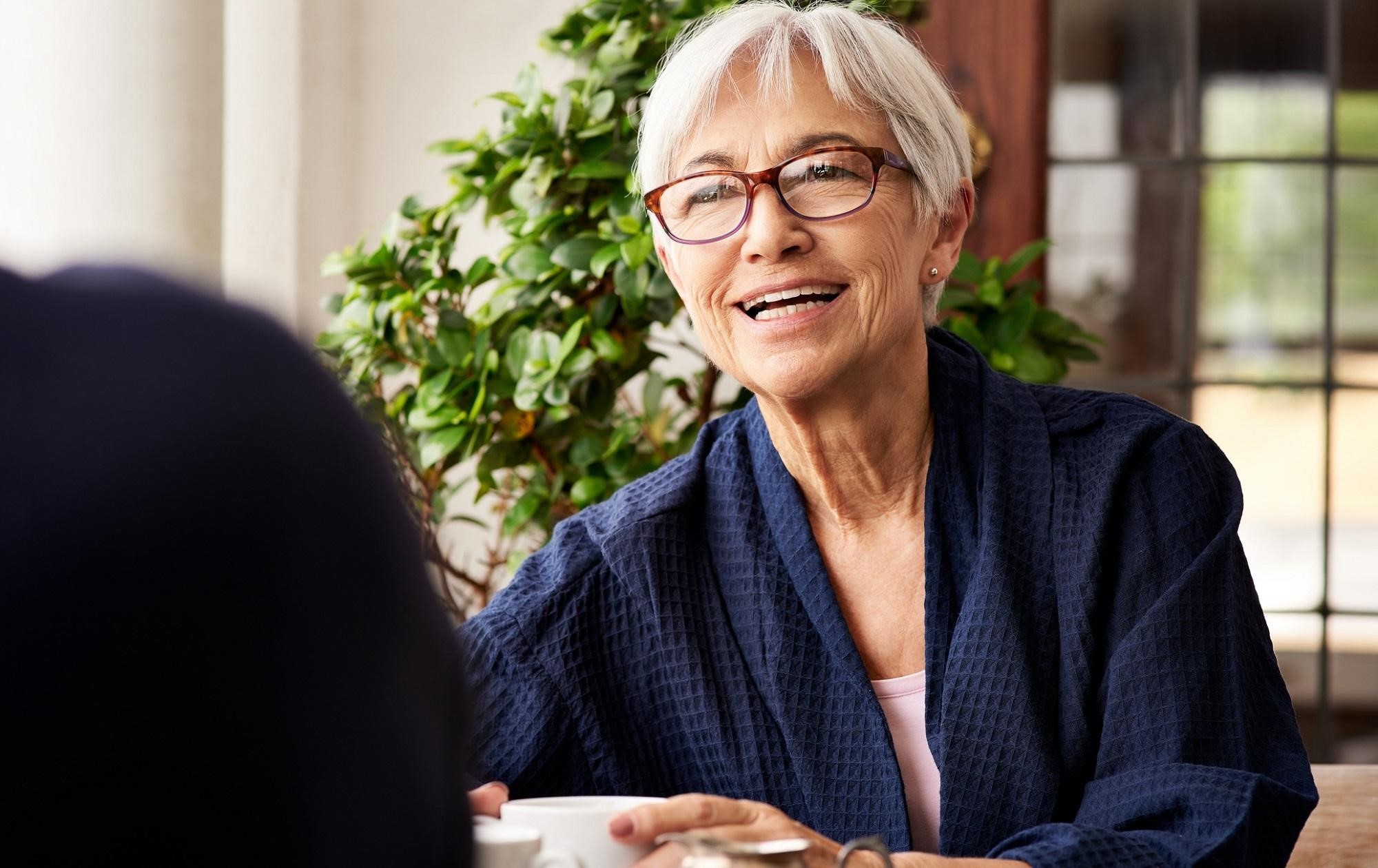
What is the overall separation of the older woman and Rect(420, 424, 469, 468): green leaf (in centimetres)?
61

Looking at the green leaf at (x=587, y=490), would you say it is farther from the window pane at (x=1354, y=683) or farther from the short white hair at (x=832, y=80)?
the window pane at (x=1354, y=683)

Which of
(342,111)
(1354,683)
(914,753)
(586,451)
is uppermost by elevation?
(342,111)

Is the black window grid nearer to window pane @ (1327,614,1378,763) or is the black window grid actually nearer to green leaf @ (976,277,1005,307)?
window pane @ (1327,614,1378,763)

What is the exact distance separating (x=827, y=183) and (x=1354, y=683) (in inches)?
81.0

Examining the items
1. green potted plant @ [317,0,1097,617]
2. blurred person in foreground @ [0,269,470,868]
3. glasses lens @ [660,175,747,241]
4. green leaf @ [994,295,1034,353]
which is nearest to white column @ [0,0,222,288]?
green potted plant @ [317,0,1097,617]

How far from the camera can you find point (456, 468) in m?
2.80

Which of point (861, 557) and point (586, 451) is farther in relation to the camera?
point (586, 451)

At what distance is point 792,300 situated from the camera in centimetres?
132

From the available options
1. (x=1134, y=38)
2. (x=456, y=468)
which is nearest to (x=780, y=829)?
(x=456, y=468)

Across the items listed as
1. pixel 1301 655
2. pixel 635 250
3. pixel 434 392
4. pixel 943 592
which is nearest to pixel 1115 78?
pixel 1301 655

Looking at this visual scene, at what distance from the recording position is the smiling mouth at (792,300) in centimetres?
131

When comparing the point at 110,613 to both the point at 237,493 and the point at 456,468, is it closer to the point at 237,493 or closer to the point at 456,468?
the point at 237,493

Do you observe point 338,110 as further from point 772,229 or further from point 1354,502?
point 1354,502

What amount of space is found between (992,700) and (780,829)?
0.37 meters
